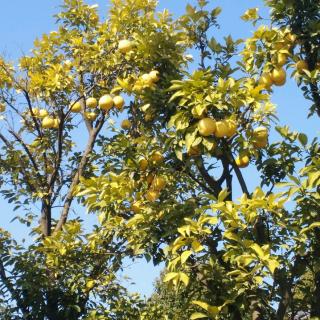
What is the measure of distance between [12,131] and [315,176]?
5.23 metres

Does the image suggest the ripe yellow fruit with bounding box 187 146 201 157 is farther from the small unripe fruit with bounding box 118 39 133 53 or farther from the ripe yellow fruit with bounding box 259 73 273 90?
the small unripe fruit with bounding box 118 39 133 53

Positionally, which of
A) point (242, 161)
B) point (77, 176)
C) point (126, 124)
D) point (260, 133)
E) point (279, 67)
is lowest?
point (242, 161)

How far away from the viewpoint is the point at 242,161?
14.6ft

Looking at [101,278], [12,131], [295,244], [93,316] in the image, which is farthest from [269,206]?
[12,131]

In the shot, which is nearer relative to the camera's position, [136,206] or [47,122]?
[136,206]

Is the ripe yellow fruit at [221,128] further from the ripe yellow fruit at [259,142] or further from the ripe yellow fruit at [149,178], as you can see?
the ripe yellow fruit at [149,178]

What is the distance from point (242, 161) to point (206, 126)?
0.67 m

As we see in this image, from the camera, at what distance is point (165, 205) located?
440cm

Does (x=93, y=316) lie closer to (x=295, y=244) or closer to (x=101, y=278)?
(x=101, y=278)

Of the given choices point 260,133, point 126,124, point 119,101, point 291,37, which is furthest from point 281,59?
point 126,124

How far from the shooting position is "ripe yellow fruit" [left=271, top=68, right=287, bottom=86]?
4.44 m

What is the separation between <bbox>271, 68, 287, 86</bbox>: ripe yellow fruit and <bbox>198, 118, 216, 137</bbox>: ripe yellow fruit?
32.7 inches

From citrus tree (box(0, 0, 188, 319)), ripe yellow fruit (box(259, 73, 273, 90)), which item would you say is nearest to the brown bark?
citrus tree (box(0, 0, 188, 319))

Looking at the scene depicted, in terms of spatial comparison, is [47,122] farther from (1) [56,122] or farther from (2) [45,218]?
(2) [45,218]
